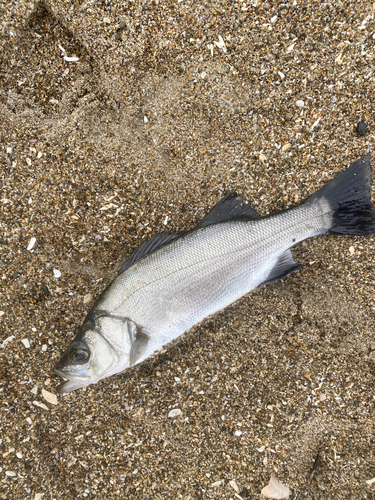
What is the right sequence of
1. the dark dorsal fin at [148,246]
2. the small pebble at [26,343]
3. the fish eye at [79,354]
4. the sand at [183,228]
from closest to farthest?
the fish eye at [79,354] < the dark dorsal fin at [148,246] < the sand at [183,228] < the small pebble at [26,343]

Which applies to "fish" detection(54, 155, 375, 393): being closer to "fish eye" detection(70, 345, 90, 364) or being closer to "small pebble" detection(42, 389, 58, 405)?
"fish eye" detection(70, 345, 90, 364)

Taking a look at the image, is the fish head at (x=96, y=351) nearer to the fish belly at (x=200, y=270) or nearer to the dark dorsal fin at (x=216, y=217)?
the fish belly at (x=200, y=270)

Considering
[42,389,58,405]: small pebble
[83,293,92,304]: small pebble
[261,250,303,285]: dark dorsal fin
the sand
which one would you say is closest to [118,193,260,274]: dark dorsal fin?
the sand

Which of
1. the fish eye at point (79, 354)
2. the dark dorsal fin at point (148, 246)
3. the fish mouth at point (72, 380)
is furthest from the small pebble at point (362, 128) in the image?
the fish mouth at point (72, 380)

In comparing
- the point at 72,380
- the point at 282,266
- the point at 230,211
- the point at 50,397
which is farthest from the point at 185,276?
the point at 50,397

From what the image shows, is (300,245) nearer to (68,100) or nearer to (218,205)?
(218,205)

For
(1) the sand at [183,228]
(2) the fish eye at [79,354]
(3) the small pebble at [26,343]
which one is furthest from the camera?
→ (3) the small pebble at [26,343]

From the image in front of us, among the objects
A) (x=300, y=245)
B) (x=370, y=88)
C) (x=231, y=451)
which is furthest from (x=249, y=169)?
(x=231, y=451)

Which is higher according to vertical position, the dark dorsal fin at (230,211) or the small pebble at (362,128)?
the dark dorsal fin at (230,211)
